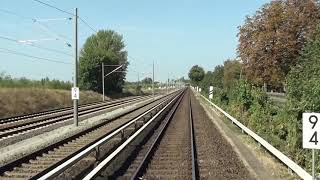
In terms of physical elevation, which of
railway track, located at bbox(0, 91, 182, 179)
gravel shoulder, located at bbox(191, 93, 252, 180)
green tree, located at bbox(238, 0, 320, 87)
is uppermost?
green tree, located at bbox(238, 0, 320, 87)

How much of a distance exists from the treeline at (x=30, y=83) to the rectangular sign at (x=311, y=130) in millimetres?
63256

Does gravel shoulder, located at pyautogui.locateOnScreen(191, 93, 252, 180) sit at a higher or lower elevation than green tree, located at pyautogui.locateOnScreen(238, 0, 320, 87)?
lower

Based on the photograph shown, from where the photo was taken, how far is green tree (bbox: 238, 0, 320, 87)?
4147cm

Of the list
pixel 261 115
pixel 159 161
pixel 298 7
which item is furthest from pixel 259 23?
pixel 159 161

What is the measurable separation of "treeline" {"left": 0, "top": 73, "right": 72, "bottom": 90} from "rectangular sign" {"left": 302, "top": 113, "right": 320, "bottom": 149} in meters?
63.3

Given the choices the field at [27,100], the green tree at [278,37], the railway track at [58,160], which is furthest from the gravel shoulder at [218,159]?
the field at [27,100]

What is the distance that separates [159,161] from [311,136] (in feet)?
25.0

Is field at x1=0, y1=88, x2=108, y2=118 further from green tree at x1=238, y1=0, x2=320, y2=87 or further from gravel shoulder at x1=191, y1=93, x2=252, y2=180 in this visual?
gravel shoulder at x1=191, y1=93, x2=252, y2=180

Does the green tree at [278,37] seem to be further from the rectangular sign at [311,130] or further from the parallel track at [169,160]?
the rectangular sign at [311,130]

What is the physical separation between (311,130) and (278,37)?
3175cm

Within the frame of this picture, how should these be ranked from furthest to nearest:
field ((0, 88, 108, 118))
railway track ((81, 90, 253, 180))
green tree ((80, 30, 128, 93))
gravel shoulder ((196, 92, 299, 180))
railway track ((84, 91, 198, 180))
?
1. green tree ((80, 30, 128, 93))
2. field ((0, 88, 108, 118))
3. gravel shoulder ((196, 92, 299, 180))
4. railway track ((81, 90, 253, 180))
5. railway track ((84, 91, 198, 180))

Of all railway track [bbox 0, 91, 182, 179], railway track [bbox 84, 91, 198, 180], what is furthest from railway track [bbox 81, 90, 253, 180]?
railway track [bbox 0, 91, 182, 179]

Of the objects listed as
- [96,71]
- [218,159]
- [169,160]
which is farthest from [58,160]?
[96,71]

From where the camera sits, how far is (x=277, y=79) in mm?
41906
